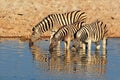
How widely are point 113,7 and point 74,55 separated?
1336 centimetres

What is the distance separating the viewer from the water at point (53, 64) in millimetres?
20875

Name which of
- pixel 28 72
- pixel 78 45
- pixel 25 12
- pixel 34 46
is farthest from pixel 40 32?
pixel 28 72

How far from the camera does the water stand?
2088 centimetres

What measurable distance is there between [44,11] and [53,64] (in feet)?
50.3

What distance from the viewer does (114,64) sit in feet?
78.1

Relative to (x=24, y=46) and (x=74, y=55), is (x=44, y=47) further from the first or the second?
(x=74, y=55)

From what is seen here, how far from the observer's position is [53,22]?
3158cm

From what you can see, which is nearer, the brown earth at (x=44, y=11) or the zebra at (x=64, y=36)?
the zebra at (x=64, y=36)

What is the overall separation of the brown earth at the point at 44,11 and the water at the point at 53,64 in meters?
6.56

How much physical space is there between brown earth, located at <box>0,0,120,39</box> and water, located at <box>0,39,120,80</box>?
6.56m

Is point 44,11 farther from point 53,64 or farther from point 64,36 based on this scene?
point 53,64

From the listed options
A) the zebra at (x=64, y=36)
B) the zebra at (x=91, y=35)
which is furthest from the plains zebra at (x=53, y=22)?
the zebra at (x=91, y=35)

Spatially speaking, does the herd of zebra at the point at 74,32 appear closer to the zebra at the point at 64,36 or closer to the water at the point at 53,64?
the zebra at the point at 64,36

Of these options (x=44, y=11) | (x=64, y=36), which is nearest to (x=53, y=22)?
(x=64, y=36)
